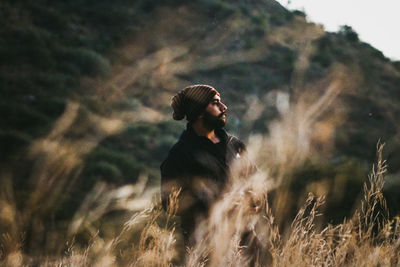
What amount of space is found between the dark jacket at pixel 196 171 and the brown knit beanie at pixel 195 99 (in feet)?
0.41

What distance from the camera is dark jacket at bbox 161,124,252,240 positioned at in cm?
186

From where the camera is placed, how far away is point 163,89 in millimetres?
13664

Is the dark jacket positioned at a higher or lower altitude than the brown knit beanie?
lower

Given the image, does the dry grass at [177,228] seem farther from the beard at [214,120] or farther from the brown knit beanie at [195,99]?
the brown knit beanie at [195,99]

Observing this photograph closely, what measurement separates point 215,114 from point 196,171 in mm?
403

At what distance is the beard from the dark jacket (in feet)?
0.31

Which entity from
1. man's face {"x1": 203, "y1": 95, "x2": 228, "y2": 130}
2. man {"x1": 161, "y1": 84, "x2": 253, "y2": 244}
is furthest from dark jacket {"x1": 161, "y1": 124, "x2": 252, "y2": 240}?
man's face {"x1": 203, "y1": 95, "x2": 228, "y2": 130}

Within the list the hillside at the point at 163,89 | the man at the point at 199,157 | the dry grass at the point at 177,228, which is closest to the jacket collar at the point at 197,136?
the man at the point at 199,157

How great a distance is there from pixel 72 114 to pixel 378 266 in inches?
385

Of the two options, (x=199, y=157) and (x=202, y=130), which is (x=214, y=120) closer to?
(x=202, y=130)

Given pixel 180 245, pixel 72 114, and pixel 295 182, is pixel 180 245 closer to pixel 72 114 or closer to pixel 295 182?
pixel 295 182

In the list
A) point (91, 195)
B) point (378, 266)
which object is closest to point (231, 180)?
point (378, 266)

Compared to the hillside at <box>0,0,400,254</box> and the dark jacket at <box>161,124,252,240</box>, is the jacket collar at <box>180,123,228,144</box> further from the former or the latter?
the hillside at <box>0,0,400,254</box>

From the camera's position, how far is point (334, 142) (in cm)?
1101
